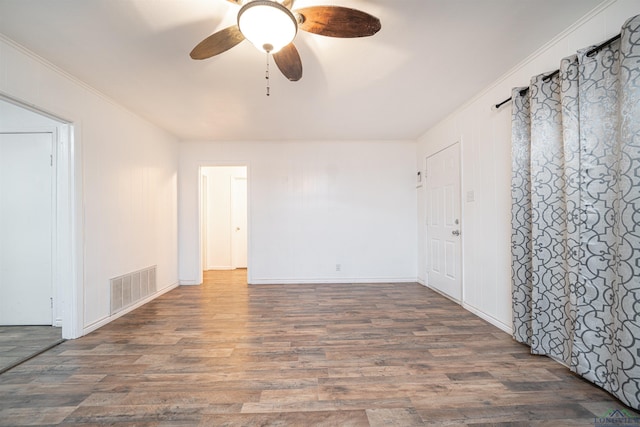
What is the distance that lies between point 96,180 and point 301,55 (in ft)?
7.96

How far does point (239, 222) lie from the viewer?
6191mm

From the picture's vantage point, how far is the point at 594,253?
1.70 metres

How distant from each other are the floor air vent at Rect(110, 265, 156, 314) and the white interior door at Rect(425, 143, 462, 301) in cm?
406

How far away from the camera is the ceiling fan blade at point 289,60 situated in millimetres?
1722

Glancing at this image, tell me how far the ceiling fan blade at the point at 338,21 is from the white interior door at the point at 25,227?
300 cm

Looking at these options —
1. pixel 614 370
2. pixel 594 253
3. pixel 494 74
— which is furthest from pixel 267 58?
pixel 614 370

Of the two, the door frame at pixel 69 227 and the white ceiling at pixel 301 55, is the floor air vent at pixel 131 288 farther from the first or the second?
the white ceiling at pixel 301 55

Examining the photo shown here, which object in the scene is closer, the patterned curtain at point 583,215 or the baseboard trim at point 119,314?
the patterned curtain at point 583,215

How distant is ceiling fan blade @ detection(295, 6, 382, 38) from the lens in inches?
55.8

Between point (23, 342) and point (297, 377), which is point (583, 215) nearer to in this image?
point (297, 377)

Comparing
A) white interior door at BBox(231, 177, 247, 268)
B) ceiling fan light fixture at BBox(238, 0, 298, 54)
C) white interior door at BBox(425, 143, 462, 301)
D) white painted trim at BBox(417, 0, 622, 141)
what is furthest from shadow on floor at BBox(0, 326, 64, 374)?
white painted trim at BBox(417, 0, 622, 141)

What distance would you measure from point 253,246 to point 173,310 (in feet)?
5.16

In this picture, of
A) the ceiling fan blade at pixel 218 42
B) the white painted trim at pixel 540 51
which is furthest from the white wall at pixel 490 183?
the ceiling fan blade at pixel 218 42

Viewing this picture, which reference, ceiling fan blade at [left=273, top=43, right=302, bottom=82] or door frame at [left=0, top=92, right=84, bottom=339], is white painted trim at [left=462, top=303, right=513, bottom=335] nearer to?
ceiling fan blade at [left=273, top=43, right=302, bottom=82]
